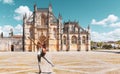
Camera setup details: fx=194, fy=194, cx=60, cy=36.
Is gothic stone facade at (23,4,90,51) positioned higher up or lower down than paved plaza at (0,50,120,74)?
higher up

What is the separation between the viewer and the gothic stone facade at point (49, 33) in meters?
62.5

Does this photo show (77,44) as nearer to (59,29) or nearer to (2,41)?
(59,29)

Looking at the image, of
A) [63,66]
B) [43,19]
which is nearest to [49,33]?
[43,19]

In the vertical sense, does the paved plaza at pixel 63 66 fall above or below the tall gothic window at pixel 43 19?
below

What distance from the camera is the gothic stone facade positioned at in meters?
62.5

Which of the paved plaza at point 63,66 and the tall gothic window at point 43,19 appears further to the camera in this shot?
the tall gothic window at point 43,19

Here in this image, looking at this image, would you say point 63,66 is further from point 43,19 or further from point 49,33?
point 43,19

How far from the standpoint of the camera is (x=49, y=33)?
207ft

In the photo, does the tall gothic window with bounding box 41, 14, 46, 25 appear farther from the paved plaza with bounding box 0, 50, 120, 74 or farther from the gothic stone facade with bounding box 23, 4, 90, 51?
the paved plaza with bounding box 0, 50, 120, 74

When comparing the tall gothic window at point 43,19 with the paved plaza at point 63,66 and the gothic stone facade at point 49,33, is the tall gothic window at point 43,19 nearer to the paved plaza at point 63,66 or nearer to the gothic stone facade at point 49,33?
the gothic stone facade at point 49,33

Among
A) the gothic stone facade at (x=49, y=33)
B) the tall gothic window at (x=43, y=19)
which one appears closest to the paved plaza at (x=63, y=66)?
the gothic stone facade at (x=49, y=33)

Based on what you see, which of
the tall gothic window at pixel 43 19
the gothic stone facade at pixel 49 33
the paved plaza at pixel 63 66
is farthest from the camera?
the tall gothic window at pixel 43 19

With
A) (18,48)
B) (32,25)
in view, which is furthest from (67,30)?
(18,48)

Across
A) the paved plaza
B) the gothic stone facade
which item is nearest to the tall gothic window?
the gothic stone facade
